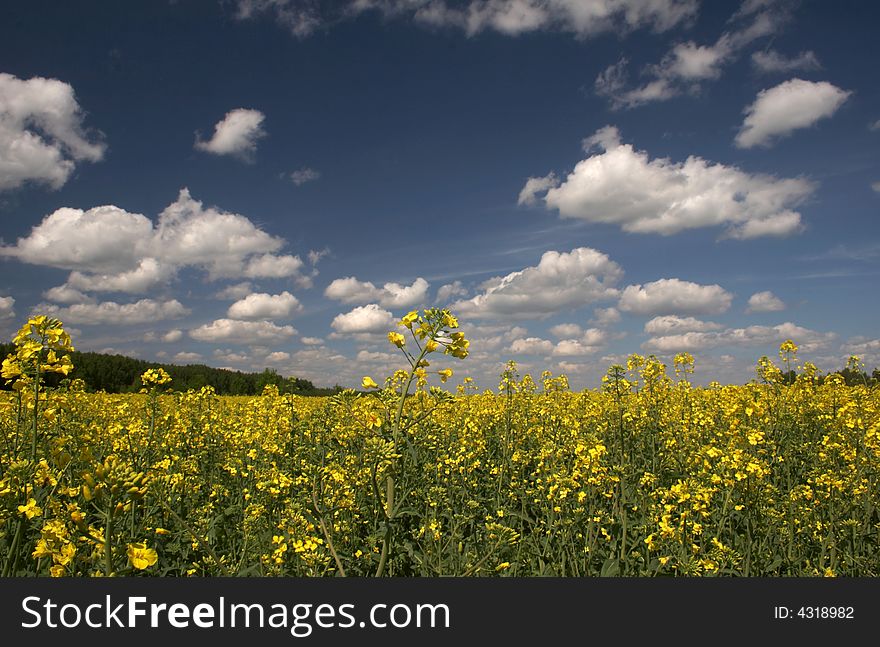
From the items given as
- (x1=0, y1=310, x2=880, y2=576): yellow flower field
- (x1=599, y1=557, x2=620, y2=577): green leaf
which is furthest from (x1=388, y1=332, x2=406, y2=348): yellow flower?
(x1=599, y1=557, x2=620, y2=577): green leaf

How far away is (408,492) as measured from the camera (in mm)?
Result: 4434

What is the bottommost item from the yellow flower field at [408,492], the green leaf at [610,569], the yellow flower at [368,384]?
the green leaf at [610,569]

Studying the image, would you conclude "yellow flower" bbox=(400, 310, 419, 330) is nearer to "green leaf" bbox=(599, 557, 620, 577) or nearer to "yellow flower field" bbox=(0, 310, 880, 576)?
"yellow flower field" bbox=(0, 310, 880, 576)

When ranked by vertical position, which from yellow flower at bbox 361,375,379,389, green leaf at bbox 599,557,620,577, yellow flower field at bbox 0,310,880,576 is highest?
yellow flower at bbox 361,375,379,389

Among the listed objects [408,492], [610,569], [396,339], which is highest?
[396,339]

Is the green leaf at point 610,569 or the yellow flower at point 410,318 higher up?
the yellow flower at point 410,318

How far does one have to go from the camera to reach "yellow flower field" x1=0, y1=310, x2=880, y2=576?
3211mm

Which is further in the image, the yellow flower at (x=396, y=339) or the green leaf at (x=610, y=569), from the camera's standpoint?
the green leaf at (x=610, y=569)

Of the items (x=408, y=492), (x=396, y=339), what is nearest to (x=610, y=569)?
(x=408, y=492)

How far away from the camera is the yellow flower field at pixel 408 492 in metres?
3.21

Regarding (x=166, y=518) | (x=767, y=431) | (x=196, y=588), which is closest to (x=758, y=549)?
(x=767, y=431)

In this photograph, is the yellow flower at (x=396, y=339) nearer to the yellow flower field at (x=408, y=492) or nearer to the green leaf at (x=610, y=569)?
the yellow flower field at (x=408, y=492)

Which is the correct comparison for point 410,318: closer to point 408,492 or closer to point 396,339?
point 396,339

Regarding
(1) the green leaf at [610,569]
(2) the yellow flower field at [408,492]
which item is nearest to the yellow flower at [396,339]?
(2) the yellow flower field at [408,492]
